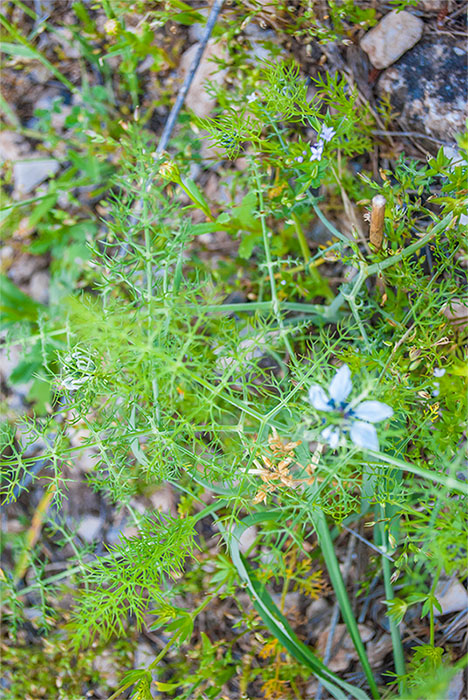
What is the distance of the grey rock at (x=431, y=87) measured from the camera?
5.41 feet

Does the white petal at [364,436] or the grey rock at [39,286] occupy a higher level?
the white petal at [364,436]

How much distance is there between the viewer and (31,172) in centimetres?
230

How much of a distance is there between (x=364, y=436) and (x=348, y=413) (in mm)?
88

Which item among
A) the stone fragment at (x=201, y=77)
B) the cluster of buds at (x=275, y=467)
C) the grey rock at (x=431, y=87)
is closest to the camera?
the cluster of buds at (x=275, y=467)

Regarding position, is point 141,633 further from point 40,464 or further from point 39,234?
point 39,234

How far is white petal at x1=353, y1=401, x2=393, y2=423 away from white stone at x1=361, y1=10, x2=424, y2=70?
1.29 metres

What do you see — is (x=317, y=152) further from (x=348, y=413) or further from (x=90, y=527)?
(x=90, y=527)

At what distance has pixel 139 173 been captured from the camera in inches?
57.5

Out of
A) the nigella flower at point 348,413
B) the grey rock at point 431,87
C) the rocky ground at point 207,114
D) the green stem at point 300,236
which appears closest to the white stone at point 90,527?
the rocky ground at point 207,114

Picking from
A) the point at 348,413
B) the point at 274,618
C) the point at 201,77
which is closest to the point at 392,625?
the point at 274,618

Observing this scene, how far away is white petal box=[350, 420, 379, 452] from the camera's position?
2.98 ft

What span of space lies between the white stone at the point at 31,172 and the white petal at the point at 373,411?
1.82m

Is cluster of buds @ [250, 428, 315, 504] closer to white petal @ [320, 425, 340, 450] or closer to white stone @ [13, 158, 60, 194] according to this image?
white petal @ [320, 425, 340, 450]

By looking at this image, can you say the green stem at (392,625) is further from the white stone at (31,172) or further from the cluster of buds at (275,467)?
the white stone at (31,172)
